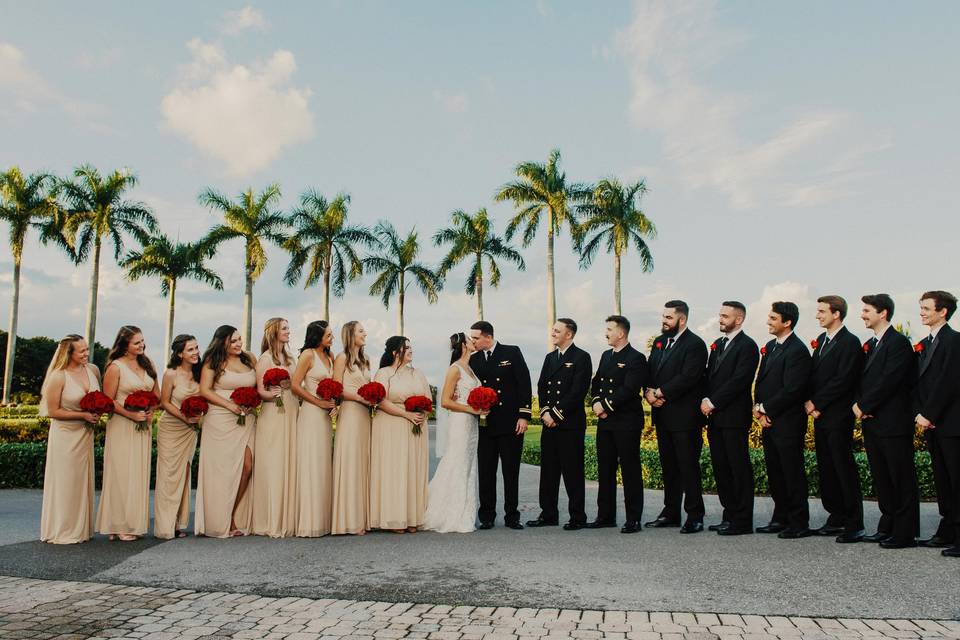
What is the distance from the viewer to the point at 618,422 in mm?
9047

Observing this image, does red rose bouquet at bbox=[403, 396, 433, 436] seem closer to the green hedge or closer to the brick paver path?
the brick paver path

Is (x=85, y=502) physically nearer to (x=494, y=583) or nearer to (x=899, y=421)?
(x=494, y=583)

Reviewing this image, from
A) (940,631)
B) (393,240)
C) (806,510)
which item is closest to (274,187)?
(393,240)

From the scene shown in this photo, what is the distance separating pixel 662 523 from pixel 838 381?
259cm

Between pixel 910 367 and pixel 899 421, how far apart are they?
58 cm

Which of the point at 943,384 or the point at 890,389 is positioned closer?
the point at 943,384

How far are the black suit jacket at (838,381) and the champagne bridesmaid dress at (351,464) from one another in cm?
506

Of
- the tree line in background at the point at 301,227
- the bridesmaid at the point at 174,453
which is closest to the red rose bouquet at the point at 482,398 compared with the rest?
the bridesmaid at the point at 174,453

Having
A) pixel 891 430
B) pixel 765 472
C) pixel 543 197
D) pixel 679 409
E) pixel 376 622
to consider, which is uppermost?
pixel 543 197

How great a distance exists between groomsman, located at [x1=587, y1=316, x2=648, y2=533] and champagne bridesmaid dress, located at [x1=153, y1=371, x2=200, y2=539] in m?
4.75

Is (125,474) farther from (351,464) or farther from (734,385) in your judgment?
(734,385)

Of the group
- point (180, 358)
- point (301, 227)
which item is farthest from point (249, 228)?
point (180, 358)

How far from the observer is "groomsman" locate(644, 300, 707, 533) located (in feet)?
28.5

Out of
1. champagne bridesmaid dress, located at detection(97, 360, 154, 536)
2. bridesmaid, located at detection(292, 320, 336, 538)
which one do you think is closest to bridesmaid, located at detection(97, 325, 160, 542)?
champagne bridesmaid dress, located at detection(97, 360, 154, 536)
